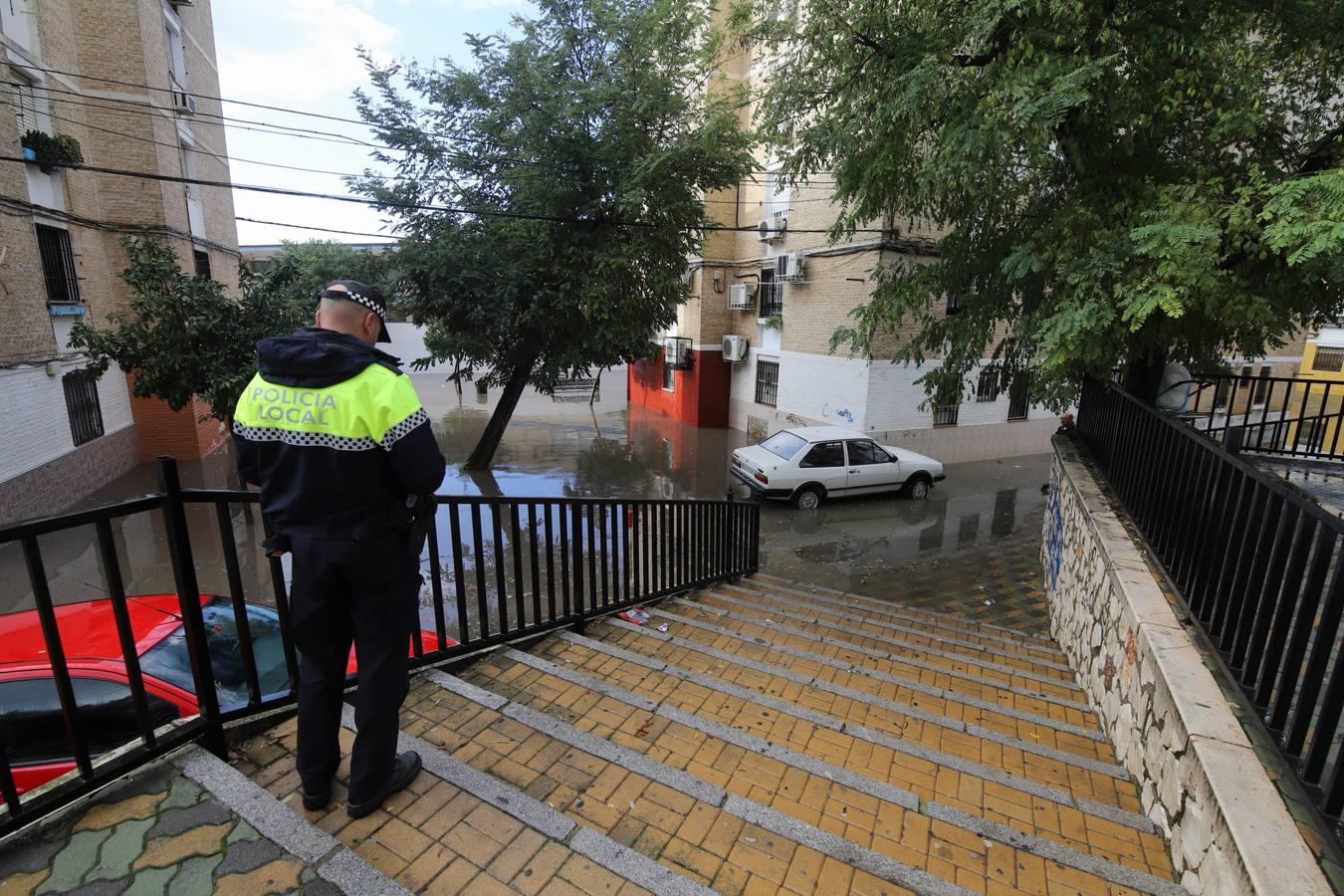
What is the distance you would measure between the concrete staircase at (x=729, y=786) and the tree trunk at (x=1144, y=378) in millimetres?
3969

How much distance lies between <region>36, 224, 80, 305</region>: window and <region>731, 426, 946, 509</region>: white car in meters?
12.4

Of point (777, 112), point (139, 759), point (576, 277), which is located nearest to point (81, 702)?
point (139, 759)

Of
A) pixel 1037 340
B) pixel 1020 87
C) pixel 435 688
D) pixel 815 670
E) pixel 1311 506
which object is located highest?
pixel 1020 87

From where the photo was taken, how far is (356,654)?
194cm

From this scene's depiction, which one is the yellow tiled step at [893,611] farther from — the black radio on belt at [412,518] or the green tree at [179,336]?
the green tree at [179,336]

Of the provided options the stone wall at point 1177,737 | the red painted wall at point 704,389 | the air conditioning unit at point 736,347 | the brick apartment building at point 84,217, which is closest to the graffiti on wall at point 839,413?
the air conditioning unit at point 736,347

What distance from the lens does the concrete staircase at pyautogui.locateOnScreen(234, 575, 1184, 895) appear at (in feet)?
6.16

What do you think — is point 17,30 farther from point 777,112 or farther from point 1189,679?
point 1189,679

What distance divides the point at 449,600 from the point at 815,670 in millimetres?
5029

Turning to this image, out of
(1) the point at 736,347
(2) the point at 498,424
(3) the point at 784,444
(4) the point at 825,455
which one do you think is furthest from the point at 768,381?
(2) the point at 498,424

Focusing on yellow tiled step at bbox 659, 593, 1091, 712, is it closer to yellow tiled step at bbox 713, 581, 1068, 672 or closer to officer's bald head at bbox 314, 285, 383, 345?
yellow tiled step at bbox 713, 581, 1068, 672

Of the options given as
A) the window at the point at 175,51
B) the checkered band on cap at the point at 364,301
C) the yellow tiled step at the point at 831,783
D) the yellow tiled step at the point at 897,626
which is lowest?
the yellow tiled step at the point at 897,626

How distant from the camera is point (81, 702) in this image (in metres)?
2.91

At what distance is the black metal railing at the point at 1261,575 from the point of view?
183 centimetres
